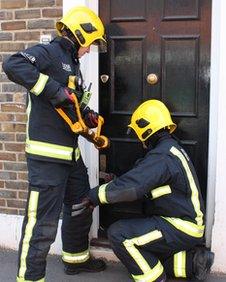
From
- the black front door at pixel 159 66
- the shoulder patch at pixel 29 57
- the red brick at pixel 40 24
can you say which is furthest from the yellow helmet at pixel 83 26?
the black front door at pixel 159 66

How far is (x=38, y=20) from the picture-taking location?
419cm

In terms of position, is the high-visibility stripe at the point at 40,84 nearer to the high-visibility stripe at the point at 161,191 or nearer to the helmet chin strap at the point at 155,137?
the helmet chin strap at the point at 155,137

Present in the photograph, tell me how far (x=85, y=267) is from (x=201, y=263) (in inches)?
39.4

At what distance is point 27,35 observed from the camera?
13.9 feet

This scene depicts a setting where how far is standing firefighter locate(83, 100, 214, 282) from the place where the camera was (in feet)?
11.7

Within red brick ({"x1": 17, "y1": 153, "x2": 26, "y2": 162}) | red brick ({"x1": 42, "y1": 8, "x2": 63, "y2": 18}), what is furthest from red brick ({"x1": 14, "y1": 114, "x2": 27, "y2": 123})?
red brick ({"x1": 42, "y1": 8, "x2": 63, "y2": 18})

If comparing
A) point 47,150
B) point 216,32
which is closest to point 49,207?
point 47,150

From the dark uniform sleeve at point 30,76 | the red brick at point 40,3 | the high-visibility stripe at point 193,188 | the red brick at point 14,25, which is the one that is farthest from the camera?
the red brick at point 14,25

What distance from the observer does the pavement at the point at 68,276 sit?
404 centimetres

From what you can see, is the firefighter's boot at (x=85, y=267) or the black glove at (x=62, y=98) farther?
the firefighter's boot at (x=85, y=267)

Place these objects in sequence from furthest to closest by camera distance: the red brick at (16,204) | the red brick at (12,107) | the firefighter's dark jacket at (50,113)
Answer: the red brick at (16,204) → the red brick at (12,107) → the firefighter's dark jacket at (50,113)

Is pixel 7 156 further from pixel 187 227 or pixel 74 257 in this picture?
pixel 187 227

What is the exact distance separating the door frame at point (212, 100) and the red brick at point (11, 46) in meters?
0.53

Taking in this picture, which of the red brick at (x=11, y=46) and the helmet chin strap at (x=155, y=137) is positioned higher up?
the red brick at (x=11, y=46)
